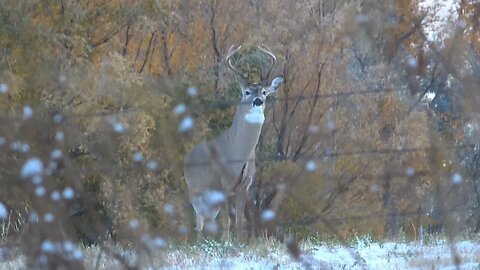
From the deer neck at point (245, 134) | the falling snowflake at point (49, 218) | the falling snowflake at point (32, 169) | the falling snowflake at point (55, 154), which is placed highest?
the deer neck at point (245, 134)

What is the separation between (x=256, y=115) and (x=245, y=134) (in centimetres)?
33

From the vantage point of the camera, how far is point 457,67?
198 inches

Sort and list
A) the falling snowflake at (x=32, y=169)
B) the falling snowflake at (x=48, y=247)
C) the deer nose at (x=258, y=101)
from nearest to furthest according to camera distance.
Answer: the falling snowflake at (x=48, y=247) < the falling snowflake at (x=32, y=169) < the deer nose at (x=258, y=101)

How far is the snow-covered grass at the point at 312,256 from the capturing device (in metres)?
7.11

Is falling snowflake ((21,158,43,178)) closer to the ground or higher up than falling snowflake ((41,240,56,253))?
higher up

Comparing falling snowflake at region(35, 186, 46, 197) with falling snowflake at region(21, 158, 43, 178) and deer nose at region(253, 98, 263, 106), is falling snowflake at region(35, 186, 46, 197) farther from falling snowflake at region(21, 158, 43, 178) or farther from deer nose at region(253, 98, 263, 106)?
deer nose at region(253, 98, 263, 106)

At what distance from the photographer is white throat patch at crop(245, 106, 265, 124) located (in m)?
13.9

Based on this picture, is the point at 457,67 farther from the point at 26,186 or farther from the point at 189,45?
the point at 189,45

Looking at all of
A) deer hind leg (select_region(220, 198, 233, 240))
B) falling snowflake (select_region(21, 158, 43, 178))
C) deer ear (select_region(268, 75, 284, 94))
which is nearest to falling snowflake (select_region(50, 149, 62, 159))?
falling snowflake (select_region(21, 158, 43, 178))

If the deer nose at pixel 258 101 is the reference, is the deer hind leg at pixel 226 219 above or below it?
below

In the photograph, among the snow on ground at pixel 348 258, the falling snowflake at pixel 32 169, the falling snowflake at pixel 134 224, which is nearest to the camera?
the falling snowflake at pixel 134 224

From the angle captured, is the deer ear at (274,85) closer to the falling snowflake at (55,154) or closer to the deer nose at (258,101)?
the deer nose at (258,101)

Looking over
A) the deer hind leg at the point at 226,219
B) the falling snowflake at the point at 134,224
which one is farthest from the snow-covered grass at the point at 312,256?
the deer hind leg at the point at 226,219

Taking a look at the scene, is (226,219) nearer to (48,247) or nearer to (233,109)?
(233,109)
